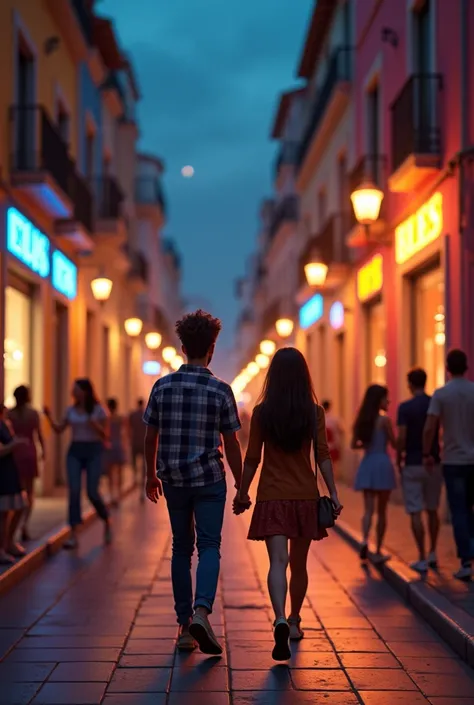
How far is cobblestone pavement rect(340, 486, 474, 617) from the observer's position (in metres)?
8.18

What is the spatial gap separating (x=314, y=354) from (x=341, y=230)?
7.56 m

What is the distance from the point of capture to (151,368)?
1602 inches

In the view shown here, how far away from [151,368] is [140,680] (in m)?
34.8

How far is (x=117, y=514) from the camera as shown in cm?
1691

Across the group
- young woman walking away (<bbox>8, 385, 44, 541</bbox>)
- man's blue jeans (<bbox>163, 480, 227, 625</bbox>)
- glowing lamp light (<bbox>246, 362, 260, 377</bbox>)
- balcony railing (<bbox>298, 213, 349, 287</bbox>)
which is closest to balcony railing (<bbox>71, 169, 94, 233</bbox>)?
balcony railing (<bbox>298, 213, 349, 287</bbox>)

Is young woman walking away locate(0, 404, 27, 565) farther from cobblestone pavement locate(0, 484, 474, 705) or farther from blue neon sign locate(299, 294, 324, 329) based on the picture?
blue neon sign locate(299, 294, 324, 329)

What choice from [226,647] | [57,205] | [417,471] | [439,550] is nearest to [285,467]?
[226,647]

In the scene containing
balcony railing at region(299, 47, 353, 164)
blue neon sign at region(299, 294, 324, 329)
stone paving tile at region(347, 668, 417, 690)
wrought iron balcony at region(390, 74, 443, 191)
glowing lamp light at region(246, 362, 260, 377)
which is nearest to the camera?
stone paving tile at region(347, 668, 417, 690)

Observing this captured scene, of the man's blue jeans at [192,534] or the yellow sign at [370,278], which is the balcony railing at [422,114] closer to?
the yellow sign at [370,278]

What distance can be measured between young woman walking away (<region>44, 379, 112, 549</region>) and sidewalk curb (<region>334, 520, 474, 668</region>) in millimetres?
3596

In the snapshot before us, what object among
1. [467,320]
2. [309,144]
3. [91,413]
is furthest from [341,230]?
[91,413]

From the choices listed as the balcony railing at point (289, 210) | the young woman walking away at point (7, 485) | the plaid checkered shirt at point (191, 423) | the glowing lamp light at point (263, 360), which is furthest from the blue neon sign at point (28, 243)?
the glowing lamp light at point (263, 360)

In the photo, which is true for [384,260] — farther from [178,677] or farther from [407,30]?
[178,677]

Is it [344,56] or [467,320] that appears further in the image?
[344,56]
